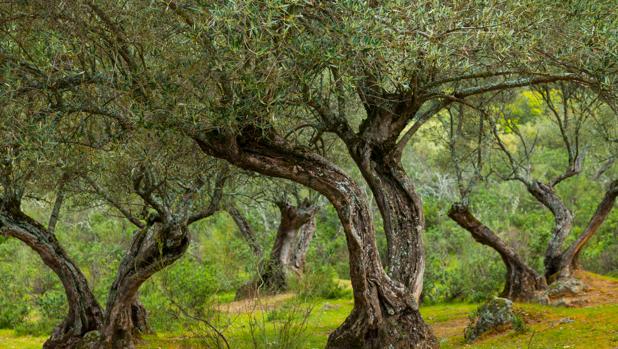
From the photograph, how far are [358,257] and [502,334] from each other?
406cm

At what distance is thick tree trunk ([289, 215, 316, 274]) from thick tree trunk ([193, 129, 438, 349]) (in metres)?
14.1

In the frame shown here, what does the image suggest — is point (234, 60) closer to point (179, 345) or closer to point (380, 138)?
point (380, 138)

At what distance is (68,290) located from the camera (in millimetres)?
13938

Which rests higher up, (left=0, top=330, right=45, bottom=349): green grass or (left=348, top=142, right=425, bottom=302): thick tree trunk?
(left=348, top=142, right=425, bottom=302): thick tree trunk

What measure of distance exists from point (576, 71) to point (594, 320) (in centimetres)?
595

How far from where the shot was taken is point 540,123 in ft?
131

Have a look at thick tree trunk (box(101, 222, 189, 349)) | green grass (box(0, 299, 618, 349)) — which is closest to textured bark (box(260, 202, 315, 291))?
green grass (box(0, 299, 618, 349))

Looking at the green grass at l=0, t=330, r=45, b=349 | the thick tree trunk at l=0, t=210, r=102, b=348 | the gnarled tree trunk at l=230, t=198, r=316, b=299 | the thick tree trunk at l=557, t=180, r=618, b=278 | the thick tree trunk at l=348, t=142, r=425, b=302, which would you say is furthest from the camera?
the gnarled tree trunk at l=230, t=198, r=316, b=299

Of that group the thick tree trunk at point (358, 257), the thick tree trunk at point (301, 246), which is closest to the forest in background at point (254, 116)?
the thick tree trunk at point (358, 257)

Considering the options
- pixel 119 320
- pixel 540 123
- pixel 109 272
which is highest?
pixel 540 123

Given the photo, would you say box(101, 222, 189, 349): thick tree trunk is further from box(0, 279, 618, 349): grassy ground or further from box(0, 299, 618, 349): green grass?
box(0, 279, 618, 349): grassy ground

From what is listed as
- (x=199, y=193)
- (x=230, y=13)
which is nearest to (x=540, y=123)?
(x=199, y=193)

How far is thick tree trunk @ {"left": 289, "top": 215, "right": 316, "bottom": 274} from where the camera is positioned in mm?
25719

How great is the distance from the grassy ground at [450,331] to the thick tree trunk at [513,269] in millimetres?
953
